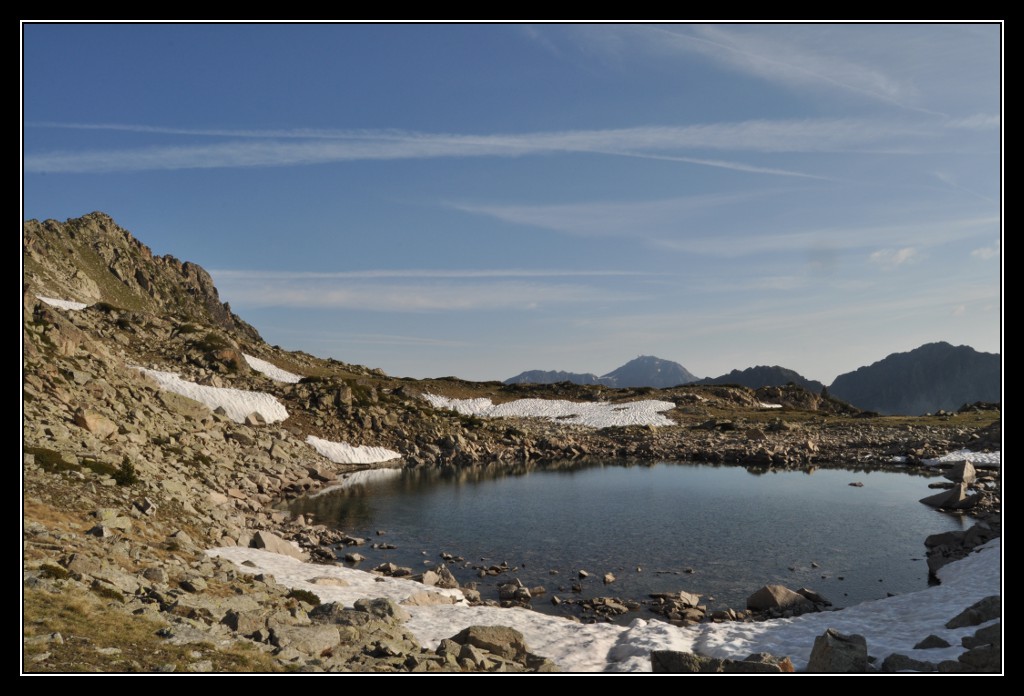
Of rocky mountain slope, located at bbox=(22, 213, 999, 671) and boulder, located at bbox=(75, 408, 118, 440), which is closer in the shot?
rocky mountain slope, located at bbox=(22, 213, 999, 671)

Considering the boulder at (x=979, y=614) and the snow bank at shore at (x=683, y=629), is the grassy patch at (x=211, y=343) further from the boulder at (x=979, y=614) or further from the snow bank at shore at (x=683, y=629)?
the boulder at (x=979, y=614)

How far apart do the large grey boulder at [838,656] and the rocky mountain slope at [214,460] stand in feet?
24.7

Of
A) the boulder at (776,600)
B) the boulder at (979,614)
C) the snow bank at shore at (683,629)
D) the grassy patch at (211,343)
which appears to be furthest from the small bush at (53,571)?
the grassy patch at (211,343)

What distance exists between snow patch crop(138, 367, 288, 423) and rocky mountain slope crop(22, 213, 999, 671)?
530 millimetres

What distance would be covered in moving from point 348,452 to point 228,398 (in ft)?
50.3

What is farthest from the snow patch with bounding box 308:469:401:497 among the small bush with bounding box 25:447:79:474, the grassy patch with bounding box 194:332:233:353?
the grassy patch with bounding box 194:332:233:353

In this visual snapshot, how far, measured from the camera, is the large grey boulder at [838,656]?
1552 centimetres

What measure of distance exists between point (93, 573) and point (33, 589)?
2.01 metres

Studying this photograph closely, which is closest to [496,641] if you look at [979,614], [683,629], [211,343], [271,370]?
[683,629]

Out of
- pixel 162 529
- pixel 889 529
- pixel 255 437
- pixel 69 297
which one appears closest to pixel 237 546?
pixel 162 529

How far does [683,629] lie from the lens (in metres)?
20.9

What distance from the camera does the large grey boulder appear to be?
1552 cm

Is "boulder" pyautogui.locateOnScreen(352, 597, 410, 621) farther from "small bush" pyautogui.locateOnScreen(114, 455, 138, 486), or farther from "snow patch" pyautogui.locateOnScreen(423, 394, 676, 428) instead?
"snow patch" pyautogui.locateOnScreen(423, 394, 676, 428)

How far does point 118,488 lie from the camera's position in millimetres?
27125
